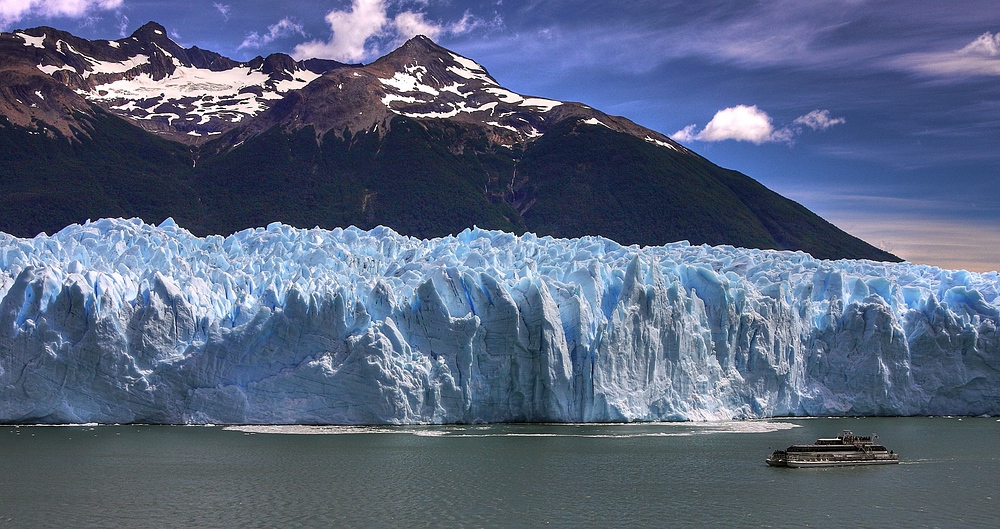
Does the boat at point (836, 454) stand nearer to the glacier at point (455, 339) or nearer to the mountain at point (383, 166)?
the glacier at point (455, 339)

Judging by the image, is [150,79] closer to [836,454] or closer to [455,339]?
[455,339]

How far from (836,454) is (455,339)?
33.5 ft

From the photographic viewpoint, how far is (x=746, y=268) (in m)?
37.7

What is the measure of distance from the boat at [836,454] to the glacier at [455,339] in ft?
22.5

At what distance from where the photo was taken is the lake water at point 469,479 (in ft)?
61.2

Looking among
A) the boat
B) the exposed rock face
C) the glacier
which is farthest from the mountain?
the boat

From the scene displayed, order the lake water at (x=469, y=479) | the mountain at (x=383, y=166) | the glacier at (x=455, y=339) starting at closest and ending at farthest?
1. the lake water at (x=469, y=479)
2. the glacier at (x=455, y=339)
3. the mountain at (x=383, y=166)

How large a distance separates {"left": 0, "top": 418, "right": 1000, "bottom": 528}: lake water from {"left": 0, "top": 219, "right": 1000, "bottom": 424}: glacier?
96 centimetres

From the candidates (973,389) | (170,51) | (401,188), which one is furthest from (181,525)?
(170,51)

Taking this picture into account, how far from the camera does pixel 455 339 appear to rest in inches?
1177

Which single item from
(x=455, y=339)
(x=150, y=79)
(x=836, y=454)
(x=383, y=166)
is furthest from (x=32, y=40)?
(x=836, y=454)

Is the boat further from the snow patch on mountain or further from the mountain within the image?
the snow patch on mountain

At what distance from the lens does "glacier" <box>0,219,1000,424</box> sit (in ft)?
95.1

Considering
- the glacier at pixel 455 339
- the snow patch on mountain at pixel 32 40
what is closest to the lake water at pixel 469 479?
the glacier at pixel 455 339
